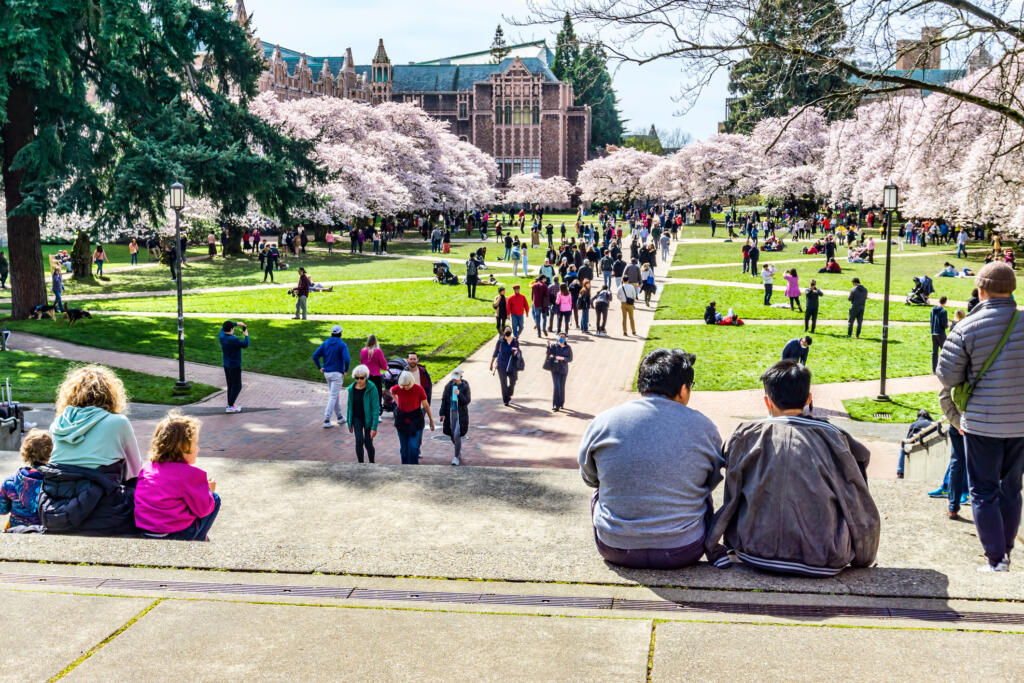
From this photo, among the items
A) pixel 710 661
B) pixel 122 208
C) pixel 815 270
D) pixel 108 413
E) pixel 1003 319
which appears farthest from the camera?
pixel 815 270

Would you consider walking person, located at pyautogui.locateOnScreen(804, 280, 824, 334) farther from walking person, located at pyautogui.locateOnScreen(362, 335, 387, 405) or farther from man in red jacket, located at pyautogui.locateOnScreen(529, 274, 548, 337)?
walking person, located at pyautogui.locateOnScreen(362, 335, 387, 405)

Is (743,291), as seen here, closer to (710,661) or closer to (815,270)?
(815,270)

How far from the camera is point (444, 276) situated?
124 feet

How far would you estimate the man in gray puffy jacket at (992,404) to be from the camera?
5312 mm

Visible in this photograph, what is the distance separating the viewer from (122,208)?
71.1 ft

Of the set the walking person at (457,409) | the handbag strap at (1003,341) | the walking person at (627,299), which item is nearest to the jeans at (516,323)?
the walking person at (627,299)

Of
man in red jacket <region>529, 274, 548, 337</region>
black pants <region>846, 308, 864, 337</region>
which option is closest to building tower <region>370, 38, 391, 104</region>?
man in red jacket <region>529, 274, 548, 337</region>

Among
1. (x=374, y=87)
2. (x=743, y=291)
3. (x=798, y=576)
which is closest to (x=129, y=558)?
(x=798, y=576)

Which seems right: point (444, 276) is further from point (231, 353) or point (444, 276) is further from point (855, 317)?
point (231, 353)

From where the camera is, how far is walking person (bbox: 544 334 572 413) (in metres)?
16.6

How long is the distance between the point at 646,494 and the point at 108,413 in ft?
→ 10.9

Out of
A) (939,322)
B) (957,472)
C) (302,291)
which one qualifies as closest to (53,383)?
(302,291)

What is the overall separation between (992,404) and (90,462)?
207 inches

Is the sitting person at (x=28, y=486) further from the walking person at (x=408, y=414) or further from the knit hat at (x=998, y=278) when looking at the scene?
the walking person at (x=408, y=414)
